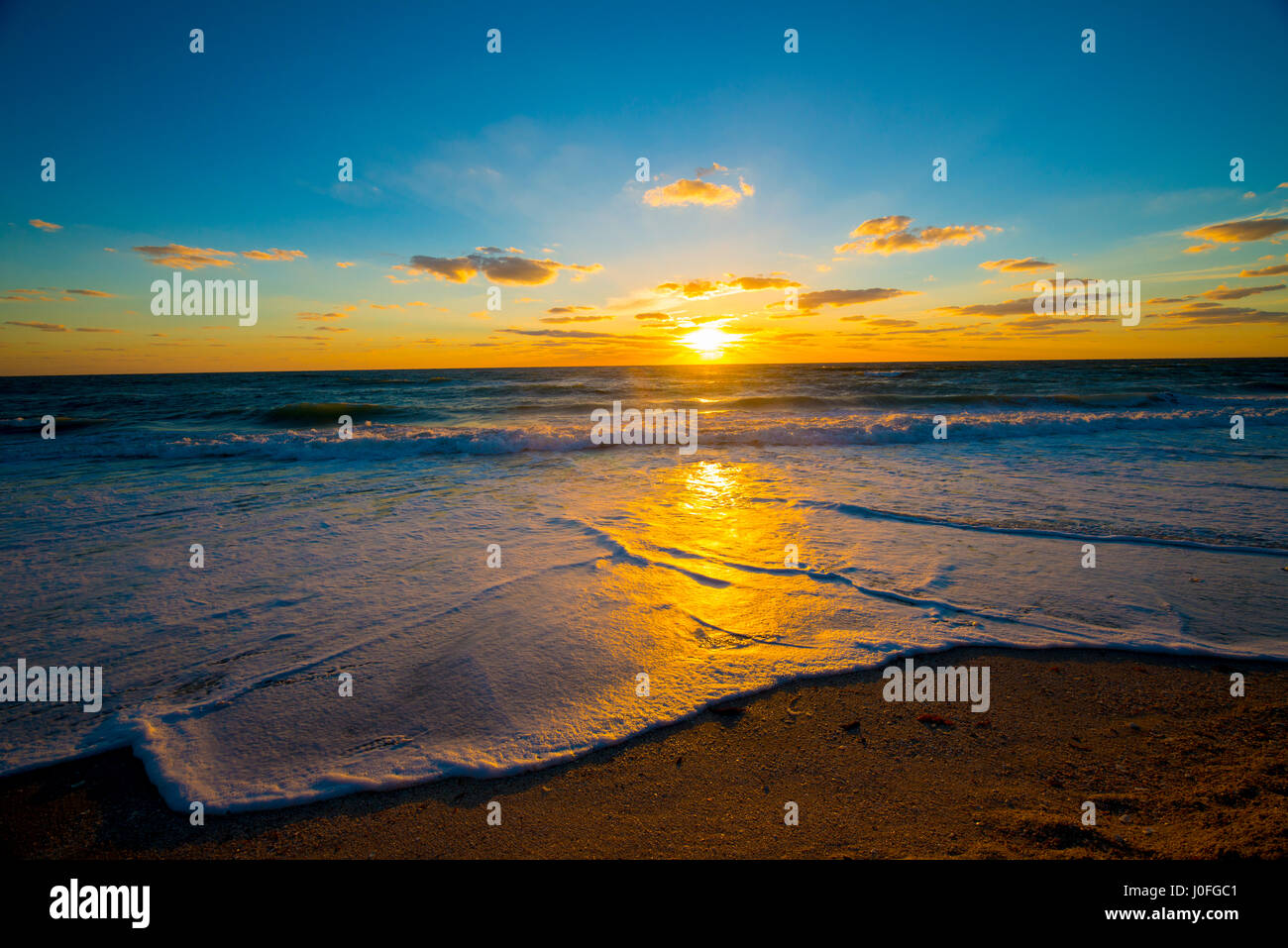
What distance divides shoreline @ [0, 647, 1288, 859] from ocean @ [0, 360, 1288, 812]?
152mm

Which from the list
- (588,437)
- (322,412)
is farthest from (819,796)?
(322,412)

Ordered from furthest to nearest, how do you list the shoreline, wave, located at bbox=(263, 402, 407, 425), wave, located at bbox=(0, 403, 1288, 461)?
wave, located at bbox=(263, 402, 407, 425)
wave, located at bbox=(0, 403, 1288, 461)
the shoreline

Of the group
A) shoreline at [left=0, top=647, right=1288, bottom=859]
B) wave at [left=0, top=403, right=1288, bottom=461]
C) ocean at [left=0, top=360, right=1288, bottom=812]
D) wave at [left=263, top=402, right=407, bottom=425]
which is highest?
wave at [left=263, top=402, right=407, bottom=425]

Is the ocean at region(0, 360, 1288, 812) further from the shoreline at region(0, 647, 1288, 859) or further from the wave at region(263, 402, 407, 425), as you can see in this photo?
the wave at region(263, 402, 407, 425)

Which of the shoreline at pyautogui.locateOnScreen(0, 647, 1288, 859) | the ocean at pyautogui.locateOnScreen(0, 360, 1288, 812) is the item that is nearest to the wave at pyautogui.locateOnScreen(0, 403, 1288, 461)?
the ocean at pyautogui.locateOnScreen(0, 360, 1288, 812)

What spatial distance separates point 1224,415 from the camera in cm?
1634

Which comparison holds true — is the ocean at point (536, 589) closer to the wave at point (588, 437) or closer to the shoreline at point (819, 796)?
the shoreline at point (819, 796)

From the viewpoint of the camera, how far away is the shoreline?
2111 millimetres

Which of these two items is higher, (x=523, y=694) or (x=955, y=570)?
(x=955, y=570)

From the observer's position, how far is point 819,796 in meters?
2.35

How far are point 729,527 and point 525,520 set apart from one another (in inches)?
107

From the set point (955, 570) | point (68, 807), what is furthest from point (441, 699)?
point (955, 570)
